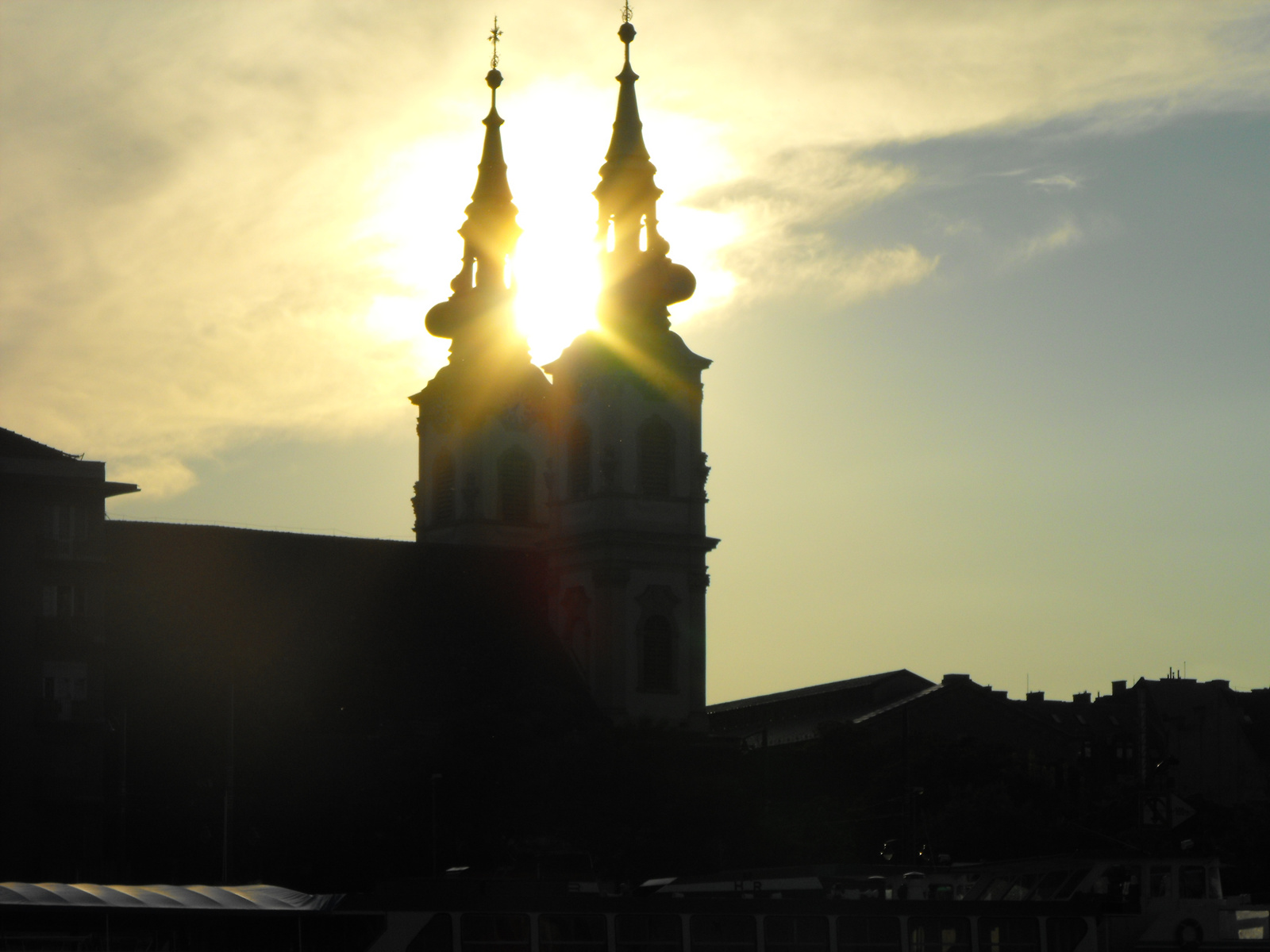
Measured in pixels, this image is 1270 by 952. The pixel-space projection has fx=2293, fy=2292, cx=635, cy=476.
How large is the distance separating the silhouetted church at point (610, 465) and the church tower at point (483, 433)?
72 mm

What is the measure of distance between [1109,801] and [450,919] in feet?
186

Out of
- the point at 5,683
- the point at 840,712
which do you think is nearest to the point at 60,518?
the point at 5,683

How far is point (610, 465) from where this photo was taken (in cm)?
8744

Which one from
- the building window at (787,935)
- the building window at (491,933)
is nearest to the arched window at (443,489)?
the building window at (787,935)

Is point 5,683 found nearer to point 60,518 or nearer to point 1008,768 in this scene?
point 60,518

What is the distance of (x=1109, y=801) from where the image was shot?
297ft

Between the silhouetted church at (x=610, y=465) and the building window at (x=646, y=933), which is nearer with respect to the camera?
the building window at (x=646, y=933)

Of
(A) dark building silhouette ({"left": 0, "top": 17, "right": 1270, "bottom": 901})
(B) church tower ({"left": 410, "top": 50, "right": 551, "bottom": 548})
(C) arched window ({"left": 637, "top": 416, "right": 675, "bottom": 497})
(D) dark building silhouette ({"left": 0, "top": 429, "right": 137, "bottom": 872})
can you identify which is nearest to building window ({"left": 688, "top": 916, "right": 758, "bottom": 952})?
(A) dark building silhouette ({"left": 0, "top": 17, "right": 1270, "bottom": 901})

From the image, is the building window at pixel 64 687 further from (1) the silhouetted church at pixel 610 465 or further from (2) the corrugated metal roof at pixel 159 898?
(2) the corrugated metal roof at pixel 159 898

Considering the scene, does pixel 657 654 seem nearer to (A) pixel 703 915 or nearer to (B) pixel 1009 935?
(B) pixel 1009 935

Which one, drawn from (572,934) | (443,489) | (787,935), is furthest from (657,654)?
(572,934)

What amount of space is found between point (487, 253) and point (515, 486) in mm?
11103

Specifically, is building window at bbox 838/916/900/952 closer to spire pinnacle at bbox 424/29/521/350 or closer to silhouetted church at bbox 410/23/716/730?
silhouetted church at bbox 410/23/716/730

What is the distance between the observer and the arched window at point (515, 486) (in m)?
92.9
